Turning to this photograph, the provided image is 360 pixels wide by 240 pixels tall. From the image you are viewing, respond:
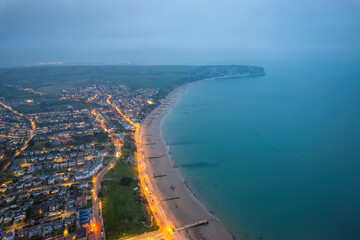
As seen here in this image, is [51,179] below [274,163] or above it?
above

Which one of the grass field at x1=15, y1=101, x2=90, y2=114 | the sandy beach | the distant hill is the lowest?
the sandy beach

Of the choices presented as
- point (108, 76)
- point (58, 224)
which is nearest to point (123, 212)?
point (58, 224)

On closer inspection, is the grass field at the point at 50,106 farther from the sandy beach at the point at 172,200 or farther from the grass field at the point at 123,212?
the grass field at the point at 123,212

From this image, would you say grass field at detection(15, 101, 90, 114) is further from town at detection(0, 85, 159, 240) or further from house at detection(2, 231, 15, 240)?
house at detection(2, 231, 15, 240)

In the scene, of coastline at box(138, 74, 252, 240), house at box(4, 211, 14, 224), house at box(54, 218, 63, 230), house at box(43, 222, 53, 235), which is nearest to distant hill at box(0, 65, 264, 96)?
coastline at box(138, 74, 252, 240)

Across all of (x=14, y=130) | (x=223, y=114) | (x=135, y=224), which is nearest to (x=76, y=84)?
(x=14, y=130)

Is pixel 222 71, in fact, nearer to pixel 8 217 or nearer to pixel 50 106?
pixel 50 106

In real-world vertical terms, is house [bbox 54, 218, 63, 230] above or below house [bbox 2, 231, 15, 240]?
above
